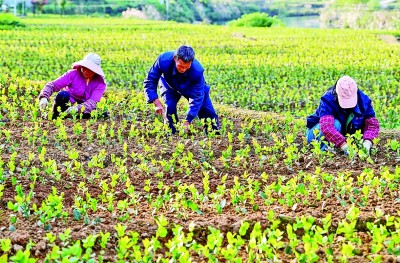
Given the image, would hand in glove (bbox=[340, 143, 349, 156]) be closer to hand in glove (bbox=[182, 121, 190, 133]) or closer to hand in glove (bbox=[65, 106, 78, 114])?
hand in glove (bbox=[182, 121, 190, 133])

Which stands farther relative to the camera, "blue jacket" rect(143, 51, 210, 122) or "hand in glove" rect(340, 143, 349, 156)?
"blue jacket" rect(143, 51, 210, 122)

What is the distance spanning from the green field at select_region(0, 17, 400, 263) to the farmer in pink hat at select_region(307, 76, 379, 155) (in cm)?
17

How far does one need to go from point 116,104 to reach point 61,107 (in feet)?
2.88

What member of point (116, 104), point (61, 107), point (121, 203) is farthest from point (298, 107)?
point (121, 203)

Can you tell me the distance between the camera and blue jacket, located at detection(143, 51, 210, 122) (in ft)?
22.5

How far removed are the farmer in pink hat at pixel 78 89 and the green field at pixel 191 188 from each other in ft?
0.49

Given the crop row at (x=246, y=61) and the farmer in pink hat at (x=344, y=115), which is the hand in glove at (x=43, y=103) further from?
the crop row at (x=246, y=61)

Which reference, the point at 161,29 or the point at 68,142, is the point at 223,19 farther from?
the point at 68,142

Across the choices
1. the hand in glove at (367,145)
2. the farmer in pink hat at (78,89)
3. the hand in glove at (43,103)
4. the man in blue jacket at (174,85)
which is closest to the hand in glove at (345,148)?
the hand in glove at (367,145)

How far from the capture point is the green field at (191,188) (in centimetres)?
386

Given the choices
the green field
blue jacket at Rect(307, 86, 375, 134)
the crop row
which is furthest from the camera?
the crop row

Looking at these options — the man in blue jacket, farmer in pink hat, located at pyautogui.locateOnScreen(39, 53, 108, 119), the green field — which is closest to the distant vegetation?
the green field

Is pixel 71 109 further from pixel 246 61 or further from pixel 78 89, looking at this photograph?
pixel 246 61

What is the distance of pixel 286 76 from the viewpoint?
13516mm
